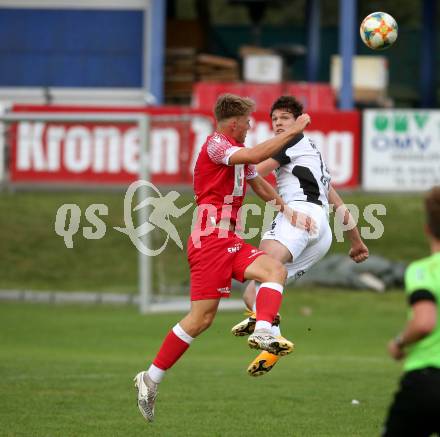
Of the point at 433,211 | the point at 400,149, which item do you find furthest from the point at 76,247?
the point at 433,211

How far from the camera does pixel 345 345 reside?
1703cm

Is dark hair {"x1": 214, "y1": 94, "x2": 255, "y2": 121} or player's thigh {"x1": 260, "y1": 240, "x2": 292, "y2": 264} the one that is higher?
dark hair {"x1": 214, "y1": 94, "x2": 255, "y2": 121}

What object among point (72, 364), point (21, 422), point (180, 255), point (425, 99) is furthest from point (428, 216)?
point (425, 99)

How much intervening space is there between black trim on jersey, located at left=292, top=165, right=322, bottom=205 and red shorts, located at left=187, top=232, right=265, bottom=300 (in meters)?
1.19

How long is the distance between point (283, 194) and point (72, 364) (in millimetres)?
4787

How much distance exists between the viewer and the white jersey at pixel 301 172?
389 inches

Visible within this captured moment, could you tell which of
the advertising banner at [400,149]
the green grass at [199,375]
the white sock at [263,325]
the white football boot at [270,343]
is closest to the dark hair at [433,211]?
→ the white football boot at [270,343]

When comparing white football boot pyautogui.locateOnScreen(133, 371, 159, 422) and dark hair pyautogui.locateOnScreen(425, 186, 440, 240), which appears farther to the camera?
white football boot pyautogui.locateOnScreen(133, 371, 159, 422)

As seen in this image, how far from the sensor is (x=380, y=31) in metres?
9.58

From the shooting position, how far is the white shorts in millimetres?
9766

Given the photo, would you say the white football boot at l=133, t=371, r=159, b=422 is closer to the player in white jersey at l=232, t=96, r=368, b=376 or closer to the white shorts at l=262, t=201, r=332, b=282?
the player in white jersey at l=232, t=96, r=368, b=376

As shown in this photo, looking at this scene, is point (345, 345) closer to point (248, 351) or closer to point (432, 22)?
point (248, 351)

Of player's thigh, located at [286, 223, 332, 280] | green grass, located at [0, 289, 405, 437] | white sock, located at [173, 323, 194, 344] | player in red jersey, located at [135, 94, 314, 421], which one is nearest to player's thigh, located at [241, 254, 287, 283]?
player in red jersey, located at [135, 94, 314, 421]

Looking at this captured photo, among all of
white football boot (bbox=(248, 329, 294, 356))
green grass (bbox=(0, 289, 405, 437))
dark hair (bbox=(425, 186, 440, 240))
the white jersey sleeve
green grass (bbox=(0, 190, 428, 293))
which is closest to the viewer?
dark hair (bbox=(425, 186, 440, 240))
